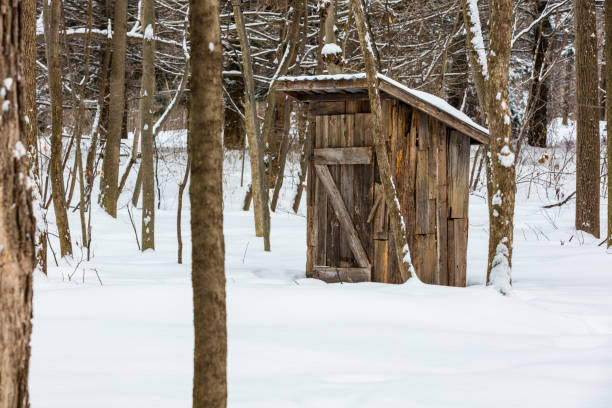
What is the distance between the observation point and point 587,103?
11.5m

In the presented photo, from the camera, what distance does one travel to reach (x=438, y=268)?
791cm

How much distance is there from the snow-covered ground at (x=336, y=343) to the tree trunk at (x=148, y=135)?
2.54 m

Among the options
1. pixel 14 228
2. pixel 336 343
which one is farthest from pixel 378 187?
pixel 14 228

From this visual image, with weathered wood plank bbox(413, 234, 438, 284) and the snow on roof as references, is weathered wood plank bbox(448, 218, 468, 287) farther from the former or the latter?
the snow on roof

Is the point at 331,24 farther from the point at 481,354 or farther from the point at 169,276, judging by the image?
the point at 481,354

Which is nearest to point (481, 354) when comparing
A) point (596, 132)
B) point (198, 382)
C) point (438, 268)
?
point (198, 382)

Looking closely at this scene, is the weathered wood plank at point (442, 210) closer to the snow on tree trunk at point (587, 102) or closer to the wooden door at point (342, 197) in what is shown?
the wooden door at point (342, 197)

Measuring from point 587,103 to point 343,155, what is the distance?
5.84 meters

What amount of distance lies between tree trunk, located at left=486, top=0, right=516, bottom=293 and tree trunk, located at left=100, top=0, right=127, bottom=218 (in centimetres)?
941

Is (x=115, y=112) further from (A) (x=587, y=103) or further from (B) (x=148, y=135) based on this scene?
(A) (x=587, y=103)

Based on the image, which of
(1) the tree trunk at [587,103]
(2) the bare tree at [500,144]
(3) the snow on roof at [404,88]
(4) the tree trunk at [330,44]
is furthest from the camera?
(1) the tree trunk at [587,103]

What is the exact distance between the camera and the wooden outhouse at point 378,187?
7.89 meters

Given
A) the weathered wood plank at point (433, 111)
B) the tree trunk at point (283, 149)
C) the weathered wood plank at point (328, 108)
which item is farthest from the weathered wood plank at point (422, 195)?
the tree trunk at point (283, 149)

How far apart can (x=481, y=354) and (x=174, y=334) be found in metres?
2.09
